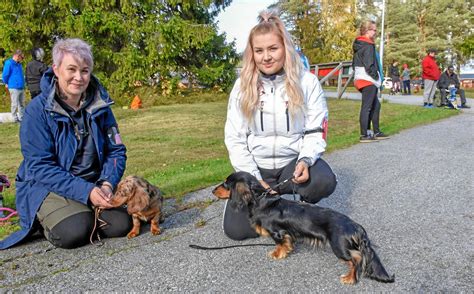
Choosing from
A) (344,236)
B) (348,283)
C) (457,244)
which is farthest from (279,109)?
(457,244)

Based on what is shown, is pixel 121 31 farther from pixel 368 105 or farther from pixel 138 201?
pixel 138 201

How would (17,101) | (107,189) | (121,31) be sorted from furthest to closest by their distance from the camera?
(121,31) → (17,101) → (107,189)

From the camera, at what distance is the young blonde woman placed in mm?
3492

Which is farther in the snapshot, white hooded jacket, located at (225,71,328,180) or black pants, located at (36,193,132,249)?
white hooded jacket, located at (225,71,328,180)

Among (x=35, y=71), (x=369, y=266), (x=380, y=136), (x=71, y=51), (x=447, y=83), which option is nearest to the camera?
(x=369, y=266)

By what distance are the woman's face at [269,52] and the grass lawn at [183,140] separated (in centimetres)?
197

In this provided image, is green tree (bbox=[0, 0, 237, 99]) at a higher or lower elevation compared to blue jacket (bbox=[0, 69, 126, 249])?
higher

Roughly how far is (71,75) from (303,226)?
2164 millimetres

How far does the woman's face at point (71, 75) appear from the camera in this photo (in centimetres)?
344

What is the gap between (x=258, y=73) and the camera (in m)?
3.63

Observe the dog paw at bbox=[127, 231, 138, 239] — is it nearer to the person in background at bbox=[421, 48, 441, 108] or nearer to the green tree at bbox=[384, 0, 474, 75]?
the person in background at bbox=[421, 48, 441, 108]

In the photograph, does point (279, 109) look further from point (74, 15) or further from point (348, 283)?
point (74, 15)

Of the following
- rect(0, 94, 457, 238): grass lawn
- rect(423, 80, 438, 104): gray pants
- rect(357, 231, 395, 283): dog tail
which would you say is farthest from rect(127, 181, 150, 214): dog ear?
rect(423, 80, 438, 104): gray pants

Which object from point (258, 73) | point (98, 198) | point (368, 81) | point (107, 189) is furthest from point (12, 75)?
point (258, 73)
